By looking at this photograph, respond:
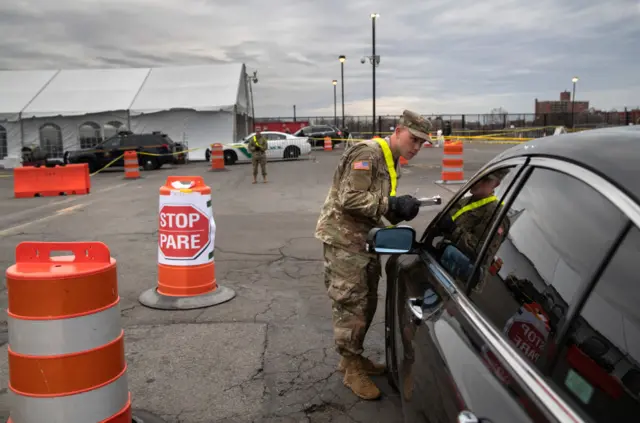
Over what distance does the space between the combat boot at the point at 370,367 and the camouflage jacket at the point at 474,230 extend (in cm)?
163

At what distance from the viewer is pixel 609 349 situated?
4.16 feet

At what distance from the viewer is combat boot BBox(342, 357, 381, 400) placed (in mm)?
3748

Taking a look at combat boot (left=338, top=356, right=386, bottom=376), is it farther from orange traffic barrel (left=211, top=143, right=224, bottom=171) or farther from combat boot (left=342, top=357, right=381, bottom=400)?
orange traffic barrel (left=211, top=143, right=224, bottom=171)

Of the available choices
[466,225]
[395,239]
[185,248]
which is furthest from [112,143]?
[466,225]

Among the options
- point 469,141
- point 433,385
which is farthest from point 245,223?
point 469,141

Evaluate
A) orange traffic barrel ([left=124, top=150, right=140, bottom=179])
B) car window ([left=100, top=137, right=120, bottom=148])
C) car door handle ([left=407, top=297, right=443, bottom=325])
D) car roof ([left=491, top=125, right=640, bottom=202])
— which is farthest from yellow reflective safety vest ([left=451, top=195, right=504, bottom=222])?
car window ([left=100, top=137, right=120, bottom=148])

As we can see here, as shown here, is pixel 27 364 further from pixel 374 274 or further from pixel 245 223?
pixel 245 223

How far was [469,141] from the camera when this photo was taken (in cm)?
4550

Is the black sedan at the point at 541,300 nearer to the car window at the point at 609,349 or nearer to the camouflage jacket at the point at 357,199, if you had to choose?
the car window at the point at 609,349

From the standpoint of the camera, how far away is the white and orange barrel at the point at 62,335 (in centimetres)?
267

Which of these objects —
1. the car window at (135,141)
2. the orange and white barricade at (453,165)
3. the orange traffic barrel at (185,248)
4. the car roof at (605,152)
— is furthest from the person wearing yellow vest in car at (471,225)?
the car window at (135,141)

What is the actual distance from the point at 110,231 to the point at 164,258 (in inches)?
179

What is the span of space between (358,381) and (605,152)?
2.63 m

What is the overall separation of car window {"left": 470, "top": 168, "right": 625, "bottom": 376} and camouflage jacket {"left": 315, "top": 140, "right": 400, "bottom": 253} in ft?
5.06
